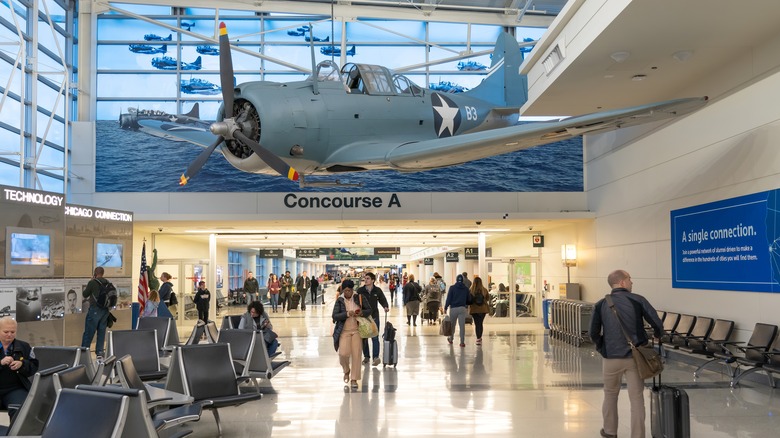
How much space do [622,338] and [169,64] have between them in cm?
1958

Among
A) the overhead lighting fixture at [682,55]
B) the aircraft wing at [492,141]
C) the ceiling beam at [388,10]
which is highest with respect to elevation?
the ceiling beam at [388,10]

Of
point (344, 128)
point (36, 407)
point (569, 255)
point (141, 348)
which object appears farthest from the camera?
point (569, 255)

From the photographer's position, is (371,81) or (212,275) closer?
(371,81)

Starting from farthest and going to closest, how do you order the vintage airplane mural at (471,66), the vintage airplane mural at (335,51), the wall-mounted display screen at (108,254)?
the vintage airplane mural at (471,66) → the vintage airplane mural at (335,51) → the wall-mounted display screen at (108,254)

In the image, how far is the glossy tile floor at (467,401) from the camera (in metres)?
6.90

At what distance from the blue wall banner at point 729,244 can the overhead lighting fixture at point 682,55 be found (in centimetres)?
224

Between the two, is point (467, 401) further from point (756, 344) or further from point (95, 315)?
point (95, 315)

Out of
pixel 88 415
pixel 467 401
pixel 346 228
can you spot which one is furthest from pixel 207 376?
pixel 346 228

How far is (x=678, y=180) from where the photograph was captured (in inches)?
502

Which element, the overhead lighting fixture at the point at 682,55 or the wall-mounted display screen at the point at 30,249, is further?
the wall-mounted display screen at the point at 30,249

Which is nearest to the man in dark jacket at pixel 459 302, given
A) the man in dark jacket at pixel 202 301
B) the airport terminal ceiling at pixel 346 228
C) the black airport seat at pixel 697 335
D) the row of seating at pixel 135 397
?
the black airport seat at pixel 697 335

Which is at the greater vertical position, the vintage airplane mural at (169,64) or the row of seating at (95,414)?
the vintage airplane mural at (169,64)

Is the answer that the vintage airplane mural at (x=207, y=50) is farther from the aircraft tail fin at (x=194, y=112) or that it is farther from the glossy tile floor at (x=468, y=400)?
the glossy tile floor at (x=468, y=400)

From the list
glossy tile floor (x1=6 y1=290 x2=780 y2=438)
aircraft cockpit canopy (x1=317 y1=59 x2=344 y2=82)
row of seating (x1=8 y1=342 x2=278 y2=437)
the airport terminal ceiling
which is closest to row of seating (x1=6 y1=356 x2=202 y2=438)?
row of seating (x1=8 y1=342 x2=278 y2=437)
